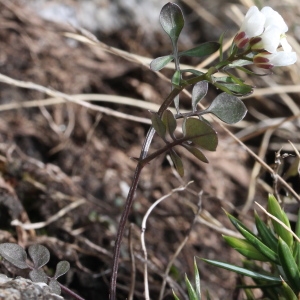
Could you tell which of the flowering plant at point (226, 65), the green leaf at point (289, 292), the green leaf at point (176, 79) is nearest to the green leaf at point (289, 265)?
the green leaf at point (289, 292)

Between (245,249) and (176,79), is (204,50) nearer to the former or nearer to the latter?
(176,79)

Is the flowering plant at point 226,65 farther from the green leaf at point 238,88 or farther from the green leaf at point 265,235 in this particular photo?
the green leaf at point 265,235

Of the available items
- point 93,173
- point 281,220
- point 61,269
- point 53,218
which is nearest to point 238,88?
point 281,220

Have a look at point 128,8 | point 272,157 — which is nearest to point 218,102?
point 272,157

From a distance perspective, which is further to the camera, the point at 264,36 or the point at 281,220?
the point at 281,220

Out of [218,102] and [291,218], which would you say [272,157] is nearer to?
[291,218]
